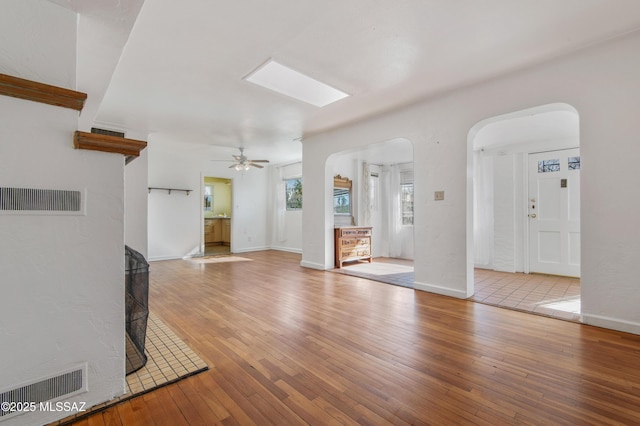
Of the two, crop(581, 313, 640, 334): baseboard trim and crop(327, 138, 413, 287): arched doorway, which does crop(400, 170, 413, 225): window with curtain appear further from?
crop(581, 313, 640, 334): baseboard trim

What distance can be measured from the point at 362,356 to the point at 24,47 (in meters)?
2.63

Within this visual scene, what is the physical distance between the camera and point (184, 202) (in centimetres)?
689

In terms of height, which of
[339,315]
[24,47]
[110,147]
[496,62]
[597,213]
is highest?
[496,62]

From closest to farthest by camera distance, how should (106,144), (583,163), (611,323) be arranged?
(106,144)
(611,323)
(583,163)

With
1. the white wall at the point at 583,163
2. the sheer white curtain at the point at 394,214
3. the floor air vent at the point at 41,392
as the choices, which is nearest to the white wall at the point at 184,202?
the sheer white curtain at the point at 394,214

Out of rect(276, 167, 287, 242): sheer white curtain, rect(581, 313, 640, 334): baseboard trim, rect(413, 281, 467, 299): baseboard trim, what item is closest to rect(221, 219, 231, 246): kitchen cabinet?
rect(276, 167, 287, 242): sheer white curtain

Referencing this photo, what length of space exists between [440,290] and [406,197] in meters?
3.77

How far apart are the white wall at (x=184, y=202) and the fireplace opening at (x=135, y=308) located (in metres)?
4.38

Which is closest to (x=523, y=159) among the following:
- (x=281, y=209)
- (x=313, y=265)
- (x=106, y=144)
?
(x=313, y=265)

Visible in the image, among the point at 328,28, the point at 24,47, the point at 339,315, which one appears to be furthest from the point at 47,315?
the point at 328,28

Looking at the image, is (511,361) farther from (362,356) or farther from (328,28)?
(328,28)

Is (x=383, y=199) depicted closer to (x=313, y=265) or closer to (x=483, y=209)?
(x=483, y=209)

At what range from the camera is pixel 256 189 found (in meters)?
8.33

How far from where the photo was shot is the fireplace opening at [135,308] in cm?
184
